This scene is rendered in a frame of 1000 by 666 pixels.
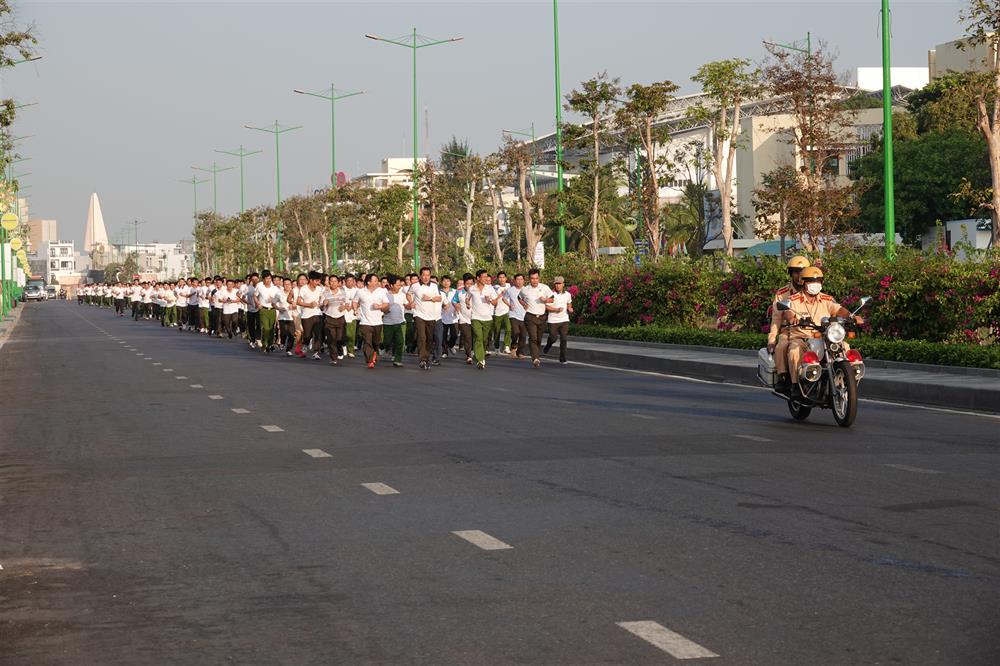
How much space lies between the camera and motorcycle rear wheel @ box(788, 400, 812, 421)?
52.3 feet

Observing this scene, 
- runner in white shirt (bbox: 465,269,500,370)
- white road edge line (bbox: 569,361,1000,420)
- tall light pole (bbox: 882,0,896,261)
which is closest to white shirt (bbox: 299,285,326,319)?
runner in white shirt (bbox: 465,269,500,370)

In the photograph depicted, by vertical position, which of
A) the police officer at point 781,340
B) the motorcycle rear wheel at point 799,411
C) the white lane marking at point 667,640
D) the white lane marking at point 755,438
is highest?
the police officer at point 781,340

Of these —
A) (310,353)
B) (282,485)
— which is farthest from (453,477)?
(310,353)

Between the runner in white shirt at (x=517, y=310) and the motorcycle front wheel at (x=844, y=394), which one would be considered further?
the runner in white shirt at (x=517, y=310)

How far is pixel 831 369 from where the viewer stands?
49.6 feet

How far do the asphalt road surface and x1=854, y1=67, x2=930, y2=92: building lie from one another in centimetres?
9257

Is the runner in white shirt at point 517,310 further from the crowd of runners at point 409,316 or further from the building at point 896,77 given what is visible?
the building at point 896,77

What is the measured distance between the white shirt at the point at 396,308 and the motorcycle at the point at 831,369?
13.3 metres

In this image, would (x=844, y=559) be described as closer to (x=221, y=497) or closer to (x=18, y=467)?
(x=221, y=497)

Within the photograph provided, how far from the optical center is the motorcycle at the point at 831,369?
589 inches

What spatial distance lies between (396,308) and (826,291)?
25.4 feet

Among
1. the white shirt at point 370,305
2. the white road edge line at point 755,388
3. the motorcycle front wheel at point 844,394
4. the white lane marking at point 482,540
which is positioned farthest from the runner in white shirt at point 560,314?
the white lane marking at point 482,540

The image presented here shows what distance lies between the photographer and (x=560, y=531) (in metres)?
8.73

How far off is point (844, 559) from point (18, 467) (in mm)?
7442
